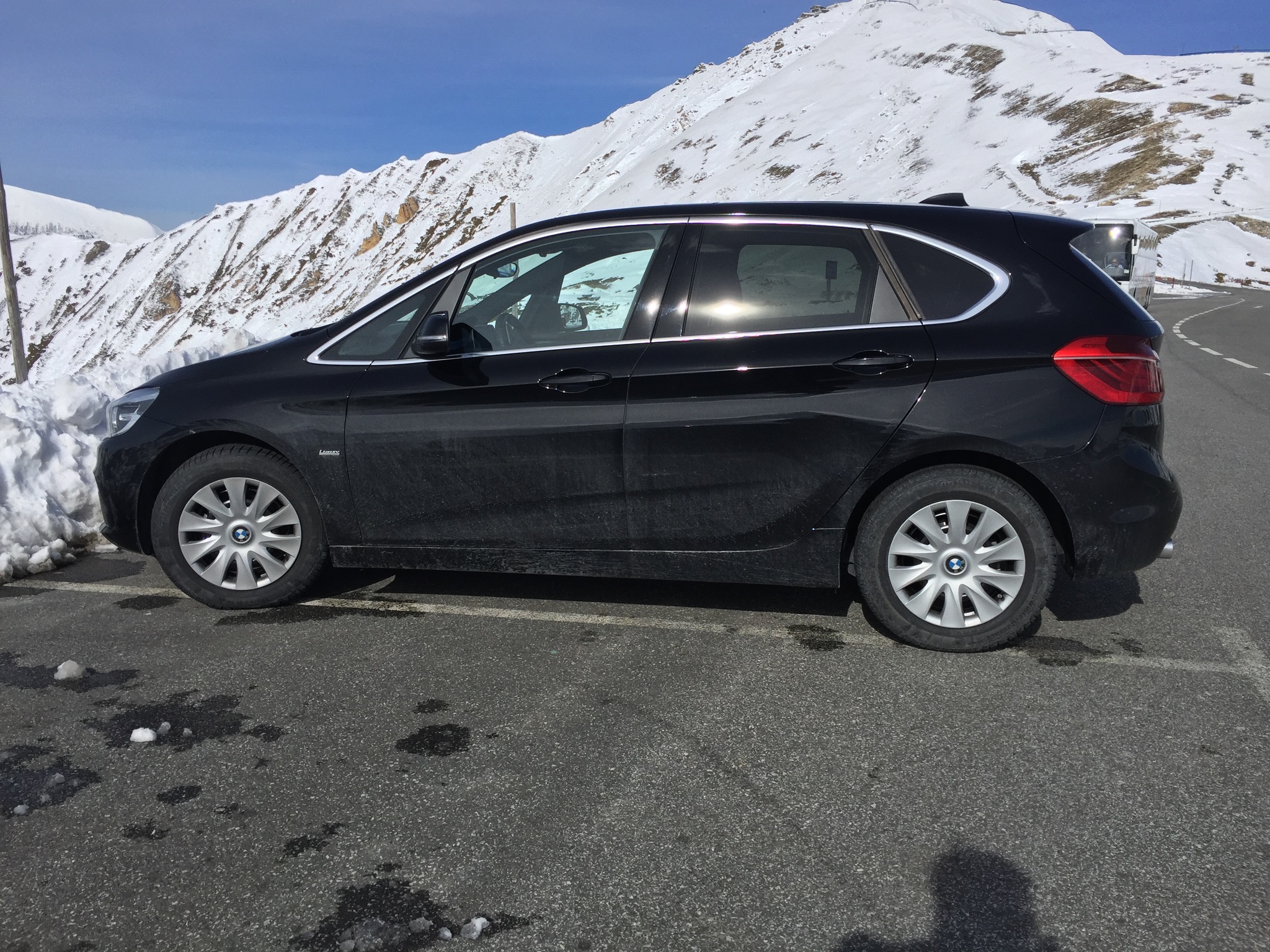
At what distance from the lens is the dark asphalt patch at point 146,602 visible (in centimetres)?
489

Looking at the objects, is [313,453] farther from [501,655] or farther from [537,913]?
[537,913]

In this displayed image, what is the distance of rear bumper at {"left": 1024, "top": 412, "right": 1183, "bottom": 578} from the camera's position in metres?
3.93

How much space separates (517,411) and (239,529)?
1.48 m

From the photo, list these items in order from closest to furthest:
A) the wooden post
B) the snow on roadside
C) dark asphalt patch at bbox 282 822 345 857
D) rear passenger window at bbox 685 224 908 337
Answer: dark asphalt patch at bbox 282 822 345 857 → rear passenger window at bbox 685 224 908 337 → the snow on roadside → the wooden post

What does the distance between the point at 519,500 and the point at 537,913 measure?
7.01ft

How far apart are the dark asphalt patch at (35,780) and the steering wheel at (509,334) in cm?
223

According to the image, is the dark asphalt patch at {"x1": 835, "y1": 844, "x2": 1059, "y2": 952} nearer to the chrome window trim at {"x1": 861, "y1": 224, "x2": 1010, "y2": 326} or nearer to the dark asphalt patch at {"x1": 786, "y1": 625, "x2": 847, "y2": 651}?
the dark asphalt patch at {"x1": 786, "y1": 625, "x2": 847, "y2": 651}

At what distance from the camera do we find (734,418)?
4.09 meters

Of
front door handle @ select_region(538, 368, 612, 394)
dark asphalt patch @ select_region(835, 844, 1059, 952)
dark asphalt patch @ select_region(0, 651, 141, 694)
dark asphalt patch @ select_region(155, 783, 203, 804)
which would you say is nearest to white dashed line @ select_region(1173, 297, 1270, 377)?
front door handle @ select_region(538, 368, 612, 394)

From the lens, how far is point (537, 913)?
2441mm

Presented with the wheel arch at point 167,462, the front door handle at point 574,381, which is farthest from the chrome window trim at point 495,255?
the wheel arch at point 167,462

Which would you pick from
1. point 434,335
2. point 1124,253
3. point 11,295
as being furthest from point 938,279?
point 11,295

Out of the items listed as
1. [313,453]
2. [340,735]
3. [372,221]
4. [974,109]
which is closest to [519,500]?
[313,453]

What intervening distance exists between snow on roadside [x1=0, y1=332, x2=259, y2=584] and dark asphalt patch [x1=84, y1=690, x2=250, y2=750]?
2.36 metres
